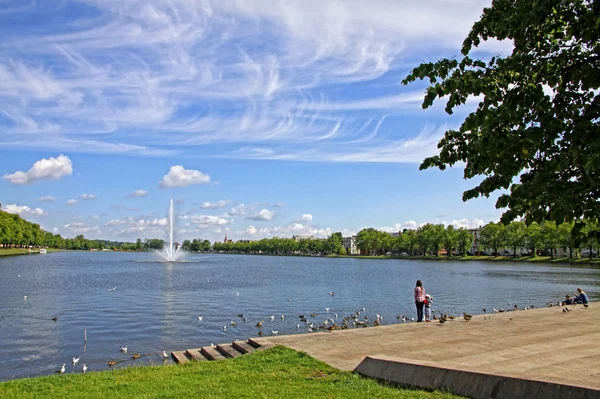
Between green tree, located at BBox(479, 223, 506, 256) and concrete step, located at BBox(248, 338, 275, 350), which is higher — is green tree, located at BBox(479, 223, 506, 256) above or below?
above

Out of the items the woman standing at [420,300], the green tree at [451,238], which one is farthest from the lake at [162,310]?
the green tree at [451,238]

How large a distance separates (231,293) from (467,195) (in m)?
46.9

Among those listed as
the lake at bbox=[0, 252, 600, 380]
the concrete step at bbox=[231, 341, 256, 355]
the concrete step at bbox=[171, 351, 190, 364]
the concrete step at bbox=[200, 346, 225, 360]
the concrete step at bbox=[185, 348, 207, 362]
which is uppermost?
the concrete step at bbox=[231, 341, 256, 355]

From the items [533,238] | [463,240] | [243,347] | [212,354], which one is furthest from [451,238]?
[212,354]

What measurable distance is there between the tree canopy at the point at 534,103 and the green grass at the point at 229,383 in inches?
227

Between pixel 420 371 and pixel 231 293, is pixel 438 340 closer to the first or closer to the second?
pixel 420 371

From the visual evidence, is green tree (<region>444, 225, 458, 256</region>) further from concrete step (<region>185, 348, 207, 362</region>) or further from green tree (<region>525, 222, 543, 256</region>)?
concrete step (<region>185, 348, 207, 362</region>)

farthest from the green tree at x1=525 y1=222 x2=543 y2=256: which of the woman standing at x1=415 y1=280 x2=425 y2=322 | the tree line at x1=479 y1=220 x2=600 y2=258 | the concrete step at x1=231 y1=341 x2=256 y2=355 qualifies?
the concrete step at x1=231 y1=341 x2=256 y2=355

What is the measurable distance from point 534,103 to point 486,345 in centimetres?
1292

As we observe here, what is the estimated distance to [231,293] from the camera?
5191cm

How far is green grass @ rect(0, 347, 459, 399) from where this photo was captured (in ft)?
36.2

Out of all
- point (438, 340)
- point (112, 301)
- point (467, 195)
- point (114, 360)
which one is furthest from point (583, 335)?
point (112, 301)

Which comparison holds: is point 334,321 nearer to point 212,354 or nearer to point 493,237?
point 212,354

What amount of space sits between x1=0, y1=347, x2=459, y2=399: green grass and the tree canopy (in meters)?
5.76
